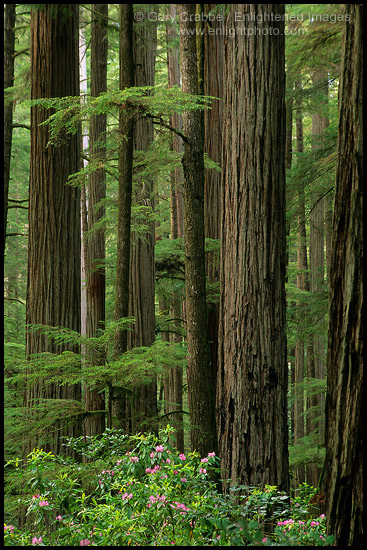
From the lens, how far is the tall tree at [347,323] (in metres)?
2.27

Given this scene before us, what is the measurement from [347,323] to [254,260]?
271cm

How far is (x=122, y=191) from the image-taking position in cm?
702

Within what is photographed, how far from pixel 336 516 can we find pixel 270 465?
2592mm

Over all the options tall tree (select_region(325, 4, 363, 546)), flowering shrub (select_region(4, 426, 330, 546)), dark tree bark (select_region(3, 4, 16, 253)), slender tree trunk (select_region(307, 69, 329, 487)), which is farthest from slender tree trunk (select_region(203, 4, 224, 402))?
tall tree (select_region(325, 4, 363, 546))

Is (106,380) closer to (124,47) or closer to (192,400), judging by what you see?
(192,400)

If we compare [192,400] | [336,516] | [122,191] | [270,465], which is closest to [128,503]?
[336,516]

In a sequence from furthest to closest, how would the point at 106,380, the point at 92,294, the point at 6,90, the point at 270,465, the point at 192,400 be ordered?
1. the point at 92,294
2. the point at 6,90
3. the point at 192,400
4. the point at 106,380
5. the point at 270,465

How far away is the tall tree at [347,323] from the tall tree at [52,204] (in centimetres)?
491

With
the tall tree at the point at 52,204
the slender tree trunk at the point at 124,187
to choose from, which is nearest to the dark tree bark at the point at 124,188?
the slender tree trunk at the point at 124,187

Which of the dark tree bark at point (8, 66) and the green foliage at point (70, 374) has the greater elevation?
the dark tree bark at point (8, 66)

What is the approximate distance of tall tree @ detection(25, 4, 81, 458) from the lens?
6840 millimetres

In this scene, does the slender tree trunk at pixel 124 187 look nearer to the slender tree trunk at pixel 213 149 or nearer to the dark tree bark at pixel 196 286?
the dark tree bark at pixel 196 286

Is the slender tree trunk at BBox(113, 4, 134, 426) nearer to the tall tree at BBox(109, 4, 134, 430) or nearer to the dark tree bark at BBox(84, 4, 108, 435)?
the tall tree at BBox(109, 4, 134, 430)

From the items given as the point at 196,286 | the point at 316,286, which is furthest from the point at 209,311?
the point at 316,286
